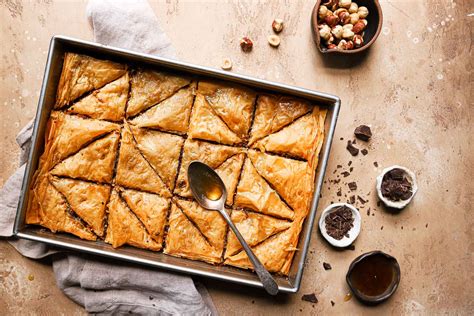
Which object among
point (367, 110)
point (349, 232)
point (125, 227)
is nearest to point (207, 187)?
point (125, 227)

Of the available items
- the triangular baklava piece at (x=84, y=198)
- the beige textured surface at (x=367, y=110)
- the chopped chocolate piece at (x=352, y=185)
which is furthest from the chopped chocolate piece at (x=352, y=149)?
the triangular baklava piece at (x=84, y=198)

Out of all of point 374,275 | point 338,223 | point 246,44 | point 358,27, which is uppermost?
point 358,27

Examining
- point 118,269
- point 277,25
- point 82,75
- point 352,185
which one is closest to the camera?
point 82,75

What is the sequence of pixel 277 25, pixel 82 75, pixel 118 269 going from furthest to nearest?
pixel 277 25, pixel 118 269, pixel 82 75

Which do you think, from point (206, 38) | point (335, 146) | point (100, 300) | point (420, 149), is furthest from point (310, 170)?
point (100, 300)

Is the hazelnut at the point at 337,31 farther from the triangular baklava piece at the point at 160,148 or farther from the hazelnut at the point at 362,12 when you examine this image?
the triangular baklava piece at the point at 160,148

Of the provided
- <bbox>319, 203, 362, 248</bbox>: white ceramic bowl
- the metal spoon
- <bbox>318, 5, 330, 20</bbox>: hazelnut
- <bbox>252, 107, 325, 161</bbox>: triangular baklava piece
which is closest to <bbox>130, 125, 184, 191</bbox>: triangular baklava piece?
the metal spoon

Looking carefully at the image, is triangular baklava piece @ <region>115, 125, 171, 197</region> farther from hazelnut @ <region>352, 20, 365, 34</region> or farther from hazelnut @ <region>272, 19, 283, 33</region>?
hazelnut @ <region>352, 20, 365, 34</region>

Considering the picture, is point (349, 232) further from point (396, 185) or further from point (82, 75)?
point (82, 75)
